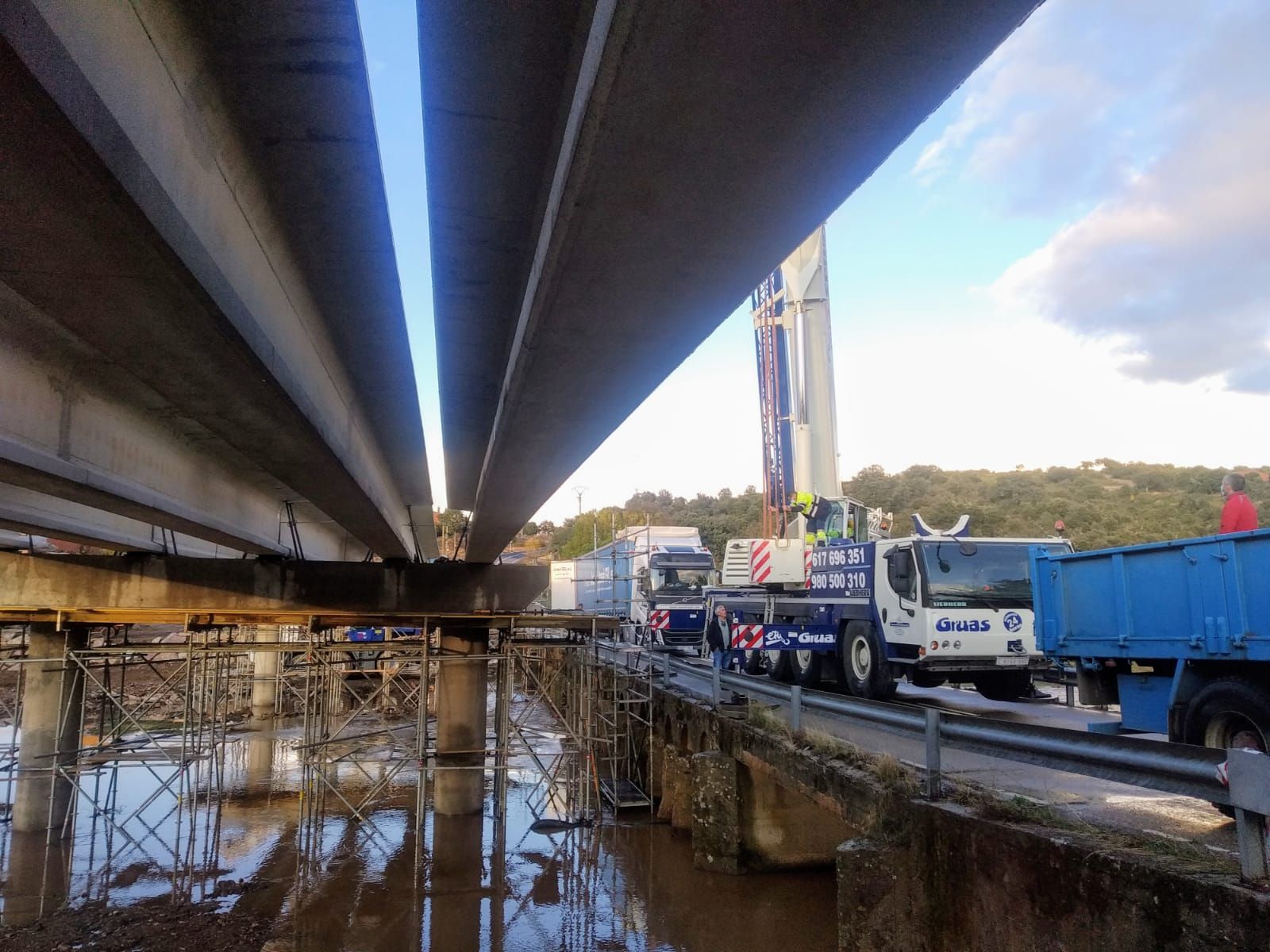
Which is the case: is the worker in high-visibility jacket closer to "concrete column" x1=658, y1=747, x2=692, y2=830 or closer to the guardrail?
"concrete column" x1=658, y1=747, x2=692, y2=830

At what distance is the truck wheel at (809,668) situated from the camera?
1434cm

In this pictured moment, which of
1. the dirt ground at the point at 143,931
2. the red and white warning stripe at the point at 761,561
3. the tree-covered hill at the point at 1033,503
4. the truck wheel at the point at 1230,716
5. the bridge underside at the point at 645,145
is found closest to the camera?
the bridge underside at the point at 645,145

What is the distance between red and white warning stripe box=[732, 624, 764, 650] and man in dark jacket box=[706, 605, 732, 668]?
2.63 meters

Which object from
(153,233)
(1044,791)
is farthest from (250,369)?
(1044,791)

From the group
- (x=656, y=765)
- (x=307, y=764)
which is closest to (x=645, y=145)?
(x=307, y=764)

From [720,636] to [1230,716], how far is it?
12015 millimetres

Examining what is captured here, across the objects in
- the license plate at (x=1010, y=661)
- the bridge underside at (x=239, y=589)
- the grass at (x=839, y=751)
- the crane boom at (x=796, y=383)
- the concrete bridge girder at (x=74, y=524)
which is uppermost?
the crane boom at (x=796, y=383)

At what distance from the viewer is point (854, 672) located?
13.0 m

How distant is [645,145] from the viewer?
2.86 metres

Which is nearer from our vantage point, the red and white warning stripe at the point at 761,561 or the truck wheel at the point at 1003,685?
the truck wheel at the point at 1003,685

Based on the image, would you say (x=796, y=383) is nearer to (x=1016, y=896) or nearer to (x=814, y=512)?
(x=814, y=512)

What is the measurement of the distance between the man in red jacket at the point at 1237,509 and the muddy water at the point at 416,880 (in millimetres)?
6333

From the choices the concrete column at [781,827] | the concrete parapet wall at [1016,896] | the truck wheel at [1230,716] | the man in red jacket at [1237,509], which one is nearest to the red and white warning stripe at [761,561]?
the concrete column at [781,827]

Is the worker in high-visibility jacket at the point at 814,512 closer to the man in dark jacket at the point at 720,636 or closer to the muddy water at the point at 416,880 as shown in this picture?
the man in dark jacket at the point at 720,636
